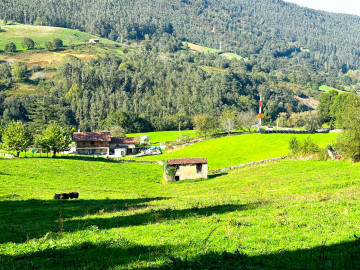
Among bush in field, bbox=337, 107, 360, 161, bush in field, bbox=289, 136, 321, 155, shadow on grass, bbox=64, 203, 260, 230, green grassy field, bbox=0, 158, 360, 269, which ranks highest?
green grassy field, bbox=0, 158, 360, 269

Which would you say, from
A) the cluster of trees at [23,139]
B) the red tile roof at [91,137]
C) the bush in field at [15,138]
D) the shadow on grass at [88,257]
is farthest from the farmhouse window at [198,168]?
the red tile roof at [91,137]

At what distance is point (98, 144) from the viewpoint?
10788cm

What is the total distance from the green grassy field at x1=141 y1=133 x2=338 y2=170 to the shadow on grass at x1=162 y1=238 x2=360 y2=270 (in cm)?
6174

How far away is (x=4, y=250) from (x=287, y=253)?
11.7 metres

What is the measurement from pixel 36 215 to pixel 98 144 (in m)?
85.2

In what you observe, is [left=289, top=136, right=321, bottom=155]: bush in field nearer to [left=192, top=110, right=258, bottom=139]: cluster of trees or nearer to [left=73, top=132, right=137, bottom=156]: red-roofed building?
[left=192, top=110, right=258, bottom=139]: cluster of trees

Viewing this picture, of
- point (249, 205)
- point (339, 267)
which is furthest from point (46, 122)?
point (339, 267)

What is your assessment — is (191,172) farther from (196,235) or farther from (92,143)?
(92,143)

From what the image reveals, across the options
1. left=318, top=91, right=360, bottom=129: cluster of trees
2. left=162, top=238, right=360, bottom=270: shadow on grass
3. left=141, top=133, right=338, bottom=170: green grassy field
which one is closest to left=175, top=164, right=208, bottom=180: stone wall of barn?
left=141, top=133, right=338, bottom=170: green grassy field

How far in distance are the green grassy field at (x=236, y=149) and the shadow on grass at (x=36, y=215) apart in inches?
1917

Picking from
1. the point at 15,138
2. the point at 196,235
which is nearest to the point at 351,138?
the point at 196,235

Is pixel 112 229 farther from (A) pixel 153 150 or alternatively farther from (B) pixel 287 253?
(A) pixel 153 150

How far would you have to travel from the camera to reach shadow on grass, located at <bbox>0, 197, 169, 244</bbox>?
17594mm

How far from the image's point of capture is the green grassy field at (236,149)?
81500 millimetres
